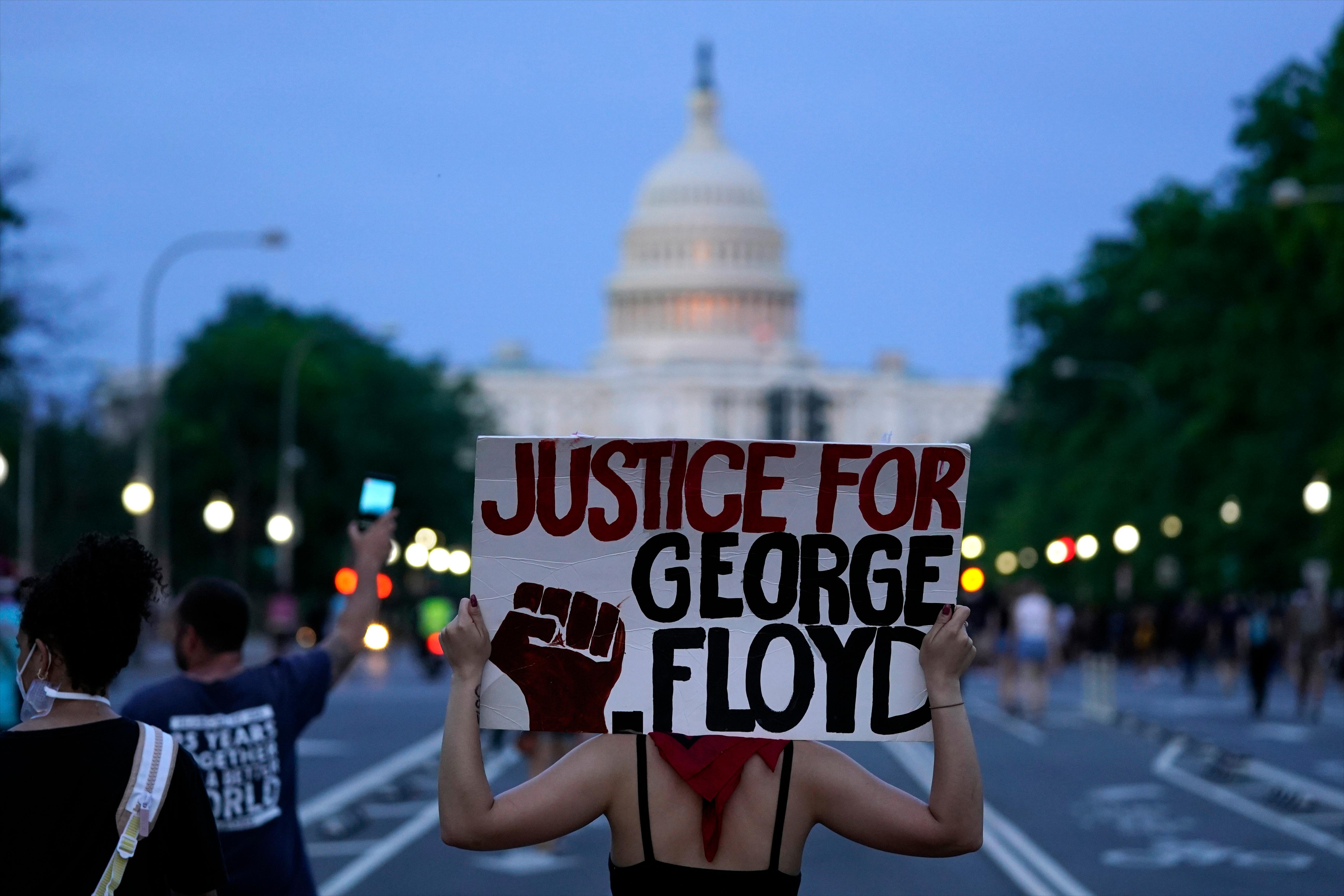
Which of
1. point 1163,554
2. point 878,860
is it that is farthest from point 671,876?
point 1163,554

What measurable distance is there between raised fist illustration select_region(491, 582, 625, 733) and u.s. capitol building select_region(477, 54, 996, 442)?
14736 centimetres

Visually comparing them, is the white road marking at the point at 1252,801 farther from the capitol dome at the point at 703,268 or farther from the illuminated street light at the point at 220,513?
the capitol dome at the point at 703,268

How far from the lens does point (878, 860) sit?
13.5m

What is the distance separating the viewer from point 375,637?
23.4 feet

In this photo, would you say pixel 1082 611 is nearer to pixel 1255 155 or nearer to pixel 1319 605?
pixel 1255 155

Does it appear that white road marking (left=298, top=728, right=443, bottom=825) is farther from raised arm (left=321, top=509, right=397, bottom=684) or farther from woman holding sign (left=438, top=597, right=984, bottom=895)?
woman holding sign (left=438, top=597, right=984, bottom=895)

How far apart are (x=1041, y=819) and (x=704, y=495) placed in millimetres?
11130

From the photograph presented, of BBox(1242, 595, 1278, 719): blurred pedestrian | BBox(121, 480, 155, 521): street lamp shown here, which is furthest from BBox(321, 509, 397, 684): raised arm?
BBox(1242, 595, 1278, 719): blurred pedestrian

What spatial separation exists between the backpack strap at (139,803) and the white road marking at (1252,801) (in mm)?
9938

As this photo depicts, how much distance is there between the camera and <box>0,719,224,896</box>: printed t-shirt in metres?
4.39

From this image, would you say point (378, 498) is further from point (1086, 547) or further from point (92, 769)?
point (1086, 547)

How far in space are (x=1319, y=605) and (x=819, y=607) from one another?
976 inches

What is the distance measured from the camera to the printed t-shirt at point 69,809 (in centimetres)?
439

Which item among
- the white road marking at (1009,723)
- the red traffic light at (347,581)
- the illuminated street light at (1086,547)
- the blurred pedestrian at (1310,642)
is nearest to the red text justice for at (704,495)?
the red traffic light at (347,581)
